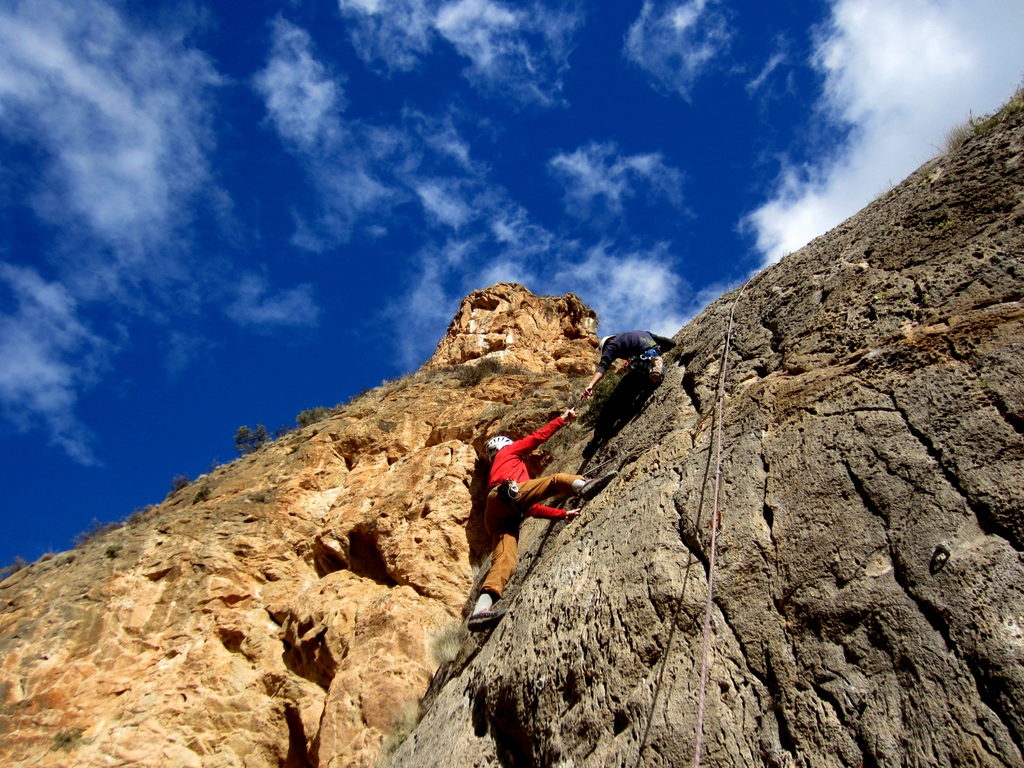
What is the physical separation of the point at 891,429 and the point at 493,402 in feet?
36.6

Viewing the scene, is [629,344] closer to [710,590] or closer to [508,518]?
[508,518]

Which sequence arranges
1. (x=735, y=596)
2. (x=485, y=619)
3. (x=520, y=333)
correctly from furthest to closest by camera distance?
(x=520, y=333) → (x=485, y=619) → (x=735, y=596)

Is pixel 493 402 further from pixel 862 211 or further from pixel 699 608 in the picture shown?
pixel 699 608

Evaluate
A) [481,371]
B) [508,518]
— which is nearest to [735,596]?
[508,518]

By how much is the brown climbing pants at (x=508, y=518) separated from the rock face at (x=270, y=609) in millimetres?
2324

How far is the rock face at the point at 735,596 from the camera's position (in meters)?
3.74

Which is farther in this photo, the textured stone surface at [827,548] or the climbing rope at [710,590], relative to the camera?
the climbing rope at [710,590]

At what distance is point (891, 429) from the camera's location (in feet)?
14.9

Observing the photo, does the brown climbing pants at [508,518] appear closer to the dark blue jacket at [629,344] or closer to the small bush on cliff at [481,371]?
the dark blue jacket at [629,344]

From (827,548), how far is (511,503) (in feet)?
14.0

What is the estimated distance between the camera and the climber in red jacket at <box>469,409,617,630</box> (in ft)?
24.5

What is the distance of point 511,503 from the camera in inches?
320

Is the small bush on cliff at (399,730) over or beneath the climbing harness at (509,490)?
beneath

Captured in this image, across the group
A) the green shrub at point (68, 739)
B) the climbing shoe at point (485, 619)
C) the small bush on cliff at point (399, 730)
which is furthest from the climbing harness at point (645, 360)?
the green shrub at point (68, 739)
